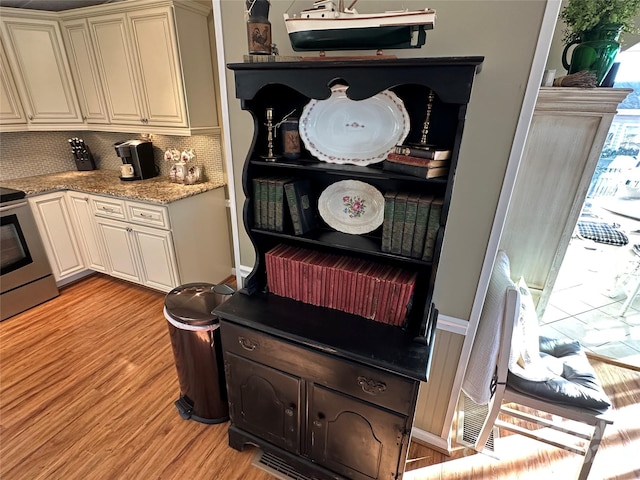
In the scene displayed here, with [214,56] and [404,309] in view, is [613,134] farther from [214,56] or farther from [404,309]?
[214,56]

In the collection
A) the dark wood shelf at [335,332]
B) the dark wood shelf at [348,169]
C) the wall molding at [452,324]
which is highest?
the dark wood shelf at [348,169]

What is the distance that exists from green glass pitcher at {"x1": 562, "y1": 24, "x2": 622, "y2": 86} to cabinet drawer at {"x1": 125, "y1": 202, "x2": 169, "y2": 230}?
267 centimetres

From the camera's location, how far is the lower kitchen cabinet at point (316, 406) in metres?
1.25

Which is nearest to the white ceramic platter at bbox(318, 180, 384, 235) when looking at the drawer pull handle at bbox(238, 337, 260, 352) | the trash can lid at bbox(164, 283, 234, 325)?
the drawer pull handle at bbox(238, 337, 260, 352)

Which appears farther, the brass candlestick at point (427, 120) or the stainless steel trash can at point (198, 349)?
the stainless steel trash can at point (198, 349)

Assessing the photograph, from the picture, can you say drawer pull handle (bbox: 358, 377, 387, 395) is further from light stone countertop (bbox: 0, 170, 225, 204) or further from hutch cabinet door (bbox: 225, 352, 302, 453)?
light stone countertop (bbox: 0, 170, 225, 204)

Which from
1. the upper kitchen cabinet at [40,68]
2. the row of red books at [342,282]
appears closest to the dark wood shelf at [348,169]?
the row of red books at [342,282]

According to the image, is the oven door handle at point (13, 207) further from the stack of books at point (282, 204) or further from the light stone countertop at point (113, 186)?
the stack of books at point (282, 204)

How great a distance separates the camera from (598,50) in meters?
1.52

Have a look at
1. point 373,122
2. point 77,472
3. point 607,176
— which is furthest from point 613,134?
point 77,472

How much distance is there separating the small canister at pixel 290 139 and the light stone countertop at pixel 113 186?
4.81ft

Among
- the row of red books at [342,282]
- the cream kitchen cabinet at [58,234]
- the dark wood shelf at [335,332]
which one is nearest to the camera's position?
the dark wood shelf at [335,332]

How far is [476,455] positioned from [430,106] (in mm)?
1762

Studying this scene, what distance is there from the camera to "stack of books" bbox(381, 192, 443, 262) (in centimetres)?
118
